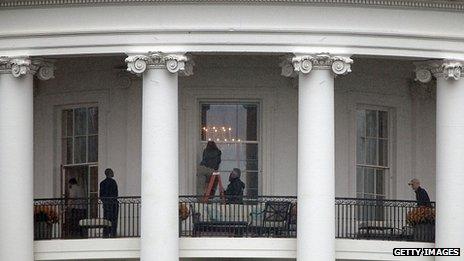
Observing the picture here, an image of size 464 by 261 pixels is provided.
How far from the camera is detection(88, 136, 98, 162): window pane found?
5994 centimetres

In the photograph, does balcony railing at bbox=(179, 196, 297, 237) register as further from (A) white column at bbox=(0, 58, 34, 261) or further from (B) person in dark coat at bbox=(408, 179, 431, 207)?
(A) white column at bbox=(0, 58, 34, 261)

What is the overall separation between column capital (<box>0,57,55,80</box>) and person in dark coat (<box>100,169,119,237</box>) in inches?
137

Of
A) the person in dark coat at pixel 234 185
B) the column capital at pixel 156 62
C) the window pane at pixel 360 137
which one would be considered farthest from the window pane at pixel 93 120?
the window pane at pixel 360 137

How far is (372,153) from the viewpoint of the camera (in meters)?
60.3

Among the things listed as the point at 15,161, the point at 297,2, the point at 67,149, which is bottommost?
the point at 15,161

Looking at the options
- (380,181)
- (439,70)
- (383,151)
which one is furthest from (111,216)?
(439,70)

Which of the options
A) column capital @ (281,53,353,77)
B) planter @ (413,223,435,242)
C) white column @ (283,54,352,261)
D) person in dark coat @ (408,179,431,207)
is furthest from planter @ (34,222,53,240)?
person in dark coat @ (408,179,431,207)

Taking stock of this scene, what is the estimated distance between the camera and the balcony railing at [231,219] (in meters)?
56.5

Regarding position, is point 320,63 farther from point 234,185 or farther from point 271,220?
point 234,185

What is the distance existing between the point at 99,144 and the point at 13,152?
4653mm

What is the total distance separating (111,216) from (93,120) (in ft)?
12.7

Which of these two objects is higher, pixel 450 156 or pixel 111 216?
pixel 450 156

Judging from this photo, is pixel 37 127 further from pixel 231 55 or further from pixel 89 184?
pixel 231 55

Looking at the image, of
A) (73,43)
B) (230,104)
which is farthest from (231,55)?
(73,43)
